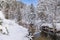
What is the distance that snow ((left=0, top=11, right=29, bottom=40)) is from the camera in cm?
215

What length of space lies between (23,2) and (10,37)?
1.54ft

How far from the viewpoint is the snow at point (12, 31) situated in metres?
2.15

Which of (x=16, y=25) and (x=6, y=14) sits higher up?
(x=6, y=14)

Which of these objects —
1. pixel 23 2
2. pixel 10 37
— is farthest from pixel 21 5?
pixel 10 37

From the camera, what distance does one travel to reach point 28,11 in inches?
86.0

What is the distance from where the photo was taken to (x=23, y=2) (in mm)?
2219

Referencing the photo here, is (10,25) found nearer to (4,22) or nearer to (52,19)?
(4,22)

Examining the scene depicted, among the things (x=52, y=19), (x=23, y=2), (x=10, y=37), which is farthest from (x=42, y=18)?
(x=10, y=37)

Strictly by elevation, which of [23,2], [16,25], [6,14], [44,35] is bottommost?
[44,35]

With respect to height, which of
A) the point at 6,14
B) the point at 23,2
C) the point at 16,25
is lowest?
the point at 16,25

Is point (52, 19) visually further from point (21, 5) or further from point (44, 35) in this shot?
point (21, 5)

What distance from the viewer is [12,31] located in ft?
7.16

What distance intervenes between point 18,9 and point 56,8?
48 centimetres

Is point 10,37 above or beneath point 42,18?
beneath
